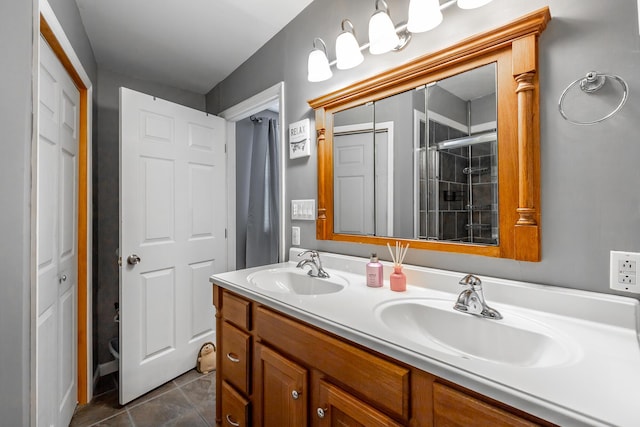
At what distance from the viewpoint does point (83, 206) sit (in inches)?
72.0

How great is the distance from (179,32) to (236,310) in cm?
173

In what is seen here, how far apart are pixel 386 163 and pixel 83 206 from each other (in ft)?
6.09

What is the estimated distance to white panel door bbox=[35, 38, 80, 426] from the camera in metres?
1.23

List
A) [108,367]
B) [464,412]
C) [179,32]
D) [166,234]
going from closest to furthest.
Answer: [464,412] → [179,32] → [166,234] → [108,367]

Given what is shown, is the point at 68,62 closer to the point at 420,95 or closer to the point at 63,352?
the point at 63,352

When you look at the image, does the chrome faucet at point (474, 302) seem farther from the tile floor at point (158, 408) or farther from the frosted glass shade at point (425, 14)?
the tile floor at point (158, 408)

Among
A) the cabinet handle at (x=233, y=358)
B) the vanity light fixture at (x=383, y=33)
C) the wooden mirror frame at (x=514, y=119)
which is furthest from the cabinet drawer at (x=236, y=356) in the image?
the vanity light fixture at (x=383, y=33)

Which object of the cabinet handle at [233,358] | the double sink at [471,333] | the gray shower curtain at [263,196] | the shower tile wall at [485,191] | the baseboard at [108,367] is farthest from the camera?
the gray shower curtain at [263,196]

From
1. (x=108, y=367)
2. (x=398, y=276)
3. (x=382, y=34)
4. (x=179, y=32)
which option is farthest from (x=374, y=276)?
(x=108, y=367)

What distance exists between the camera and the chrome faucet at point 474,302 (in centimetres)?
87

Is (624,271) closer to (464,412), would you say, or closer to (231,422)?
(464,412)

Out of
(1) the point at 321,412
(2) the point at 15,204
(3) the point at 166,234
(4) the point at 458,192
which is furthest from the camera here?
(3) the point at 166,234

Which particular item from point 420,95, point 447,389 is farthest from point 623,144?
point 447,389

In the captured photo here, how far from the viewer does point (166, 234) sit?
204cm
